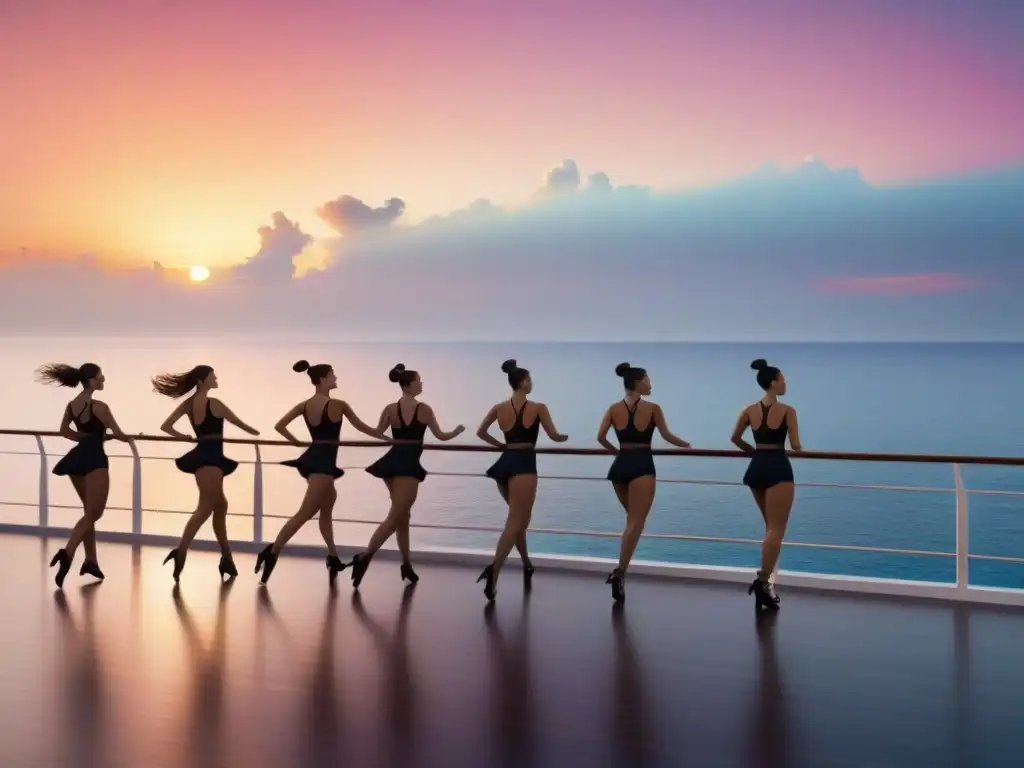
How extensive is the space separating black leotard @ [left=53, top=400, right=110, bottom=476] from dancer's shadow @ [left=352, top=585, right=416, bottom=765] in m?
2.01

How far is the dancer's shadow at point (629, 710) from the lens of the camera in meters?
3.91

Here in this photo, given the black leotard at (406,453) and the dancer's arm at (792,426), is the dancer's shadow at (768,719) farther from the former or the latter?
the black leotard at (406,453)

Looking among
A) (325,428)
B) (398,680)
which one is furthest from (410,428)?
(398,680)

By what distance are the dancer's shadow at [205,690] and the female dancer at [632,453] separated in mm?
2321

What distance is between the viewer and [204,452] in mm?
7410

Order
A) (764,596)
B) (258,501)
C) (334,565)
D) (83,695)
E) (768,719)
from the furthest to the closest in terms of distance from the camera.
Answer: (258,501) → (334,565) → (764,596) → (83,695) → (768,719)

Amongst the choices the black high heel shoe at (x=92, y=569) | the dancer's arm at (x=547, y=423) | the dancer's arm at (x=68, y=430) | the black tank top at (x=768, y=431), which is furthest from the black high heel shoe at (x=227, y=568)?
the black tank top at (x=768, y=431)

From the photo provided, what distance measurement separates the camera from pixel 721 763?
12.5ft

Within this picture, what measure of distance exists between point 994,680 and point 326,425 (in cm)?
420

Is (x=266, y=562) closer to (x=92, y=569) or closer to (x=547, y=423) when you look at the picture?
(x=92, y=569)

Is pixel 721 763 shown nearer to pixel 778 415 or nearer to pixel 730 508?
pixel 778 415

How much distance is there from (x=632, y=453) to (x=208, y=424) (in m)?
2.74

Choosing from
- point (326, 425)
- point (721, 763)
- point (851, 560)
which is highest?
point (326, 425)

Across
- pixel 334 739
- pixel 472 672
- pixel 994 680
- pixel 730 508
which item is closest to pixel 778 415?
pixel 994 680
